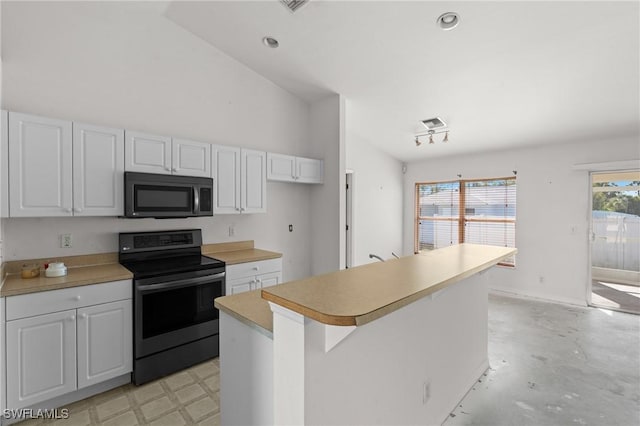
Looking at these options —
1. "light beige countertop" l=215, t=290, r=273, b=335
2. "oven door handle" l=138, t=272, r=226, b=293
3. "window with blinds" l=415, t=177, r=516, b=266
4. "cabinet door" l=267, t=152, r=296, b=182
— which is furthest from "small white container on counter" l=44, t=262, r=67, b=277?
"window with blinds" l=415, t=177, r=516, b=266

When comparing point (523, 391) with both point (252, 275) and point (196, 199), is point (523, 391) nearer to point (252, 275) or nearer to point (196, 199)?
point (252, 275)

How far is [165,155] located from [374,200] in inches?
151

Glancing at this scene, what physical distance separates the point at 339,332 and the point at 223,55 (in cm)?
357

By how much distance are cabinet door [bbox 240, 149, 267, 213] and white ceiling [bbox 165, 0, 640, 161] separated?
1.13 metres

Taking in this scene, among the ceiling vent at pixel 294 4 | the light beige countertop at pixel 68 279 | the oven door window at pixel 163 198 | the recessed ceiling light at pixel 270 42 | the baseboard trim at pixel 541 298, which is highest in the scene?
the recessed ceiling light at pixel 270 42

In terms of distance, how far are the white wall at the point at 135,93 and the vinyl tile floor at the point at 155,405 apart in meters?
1.25

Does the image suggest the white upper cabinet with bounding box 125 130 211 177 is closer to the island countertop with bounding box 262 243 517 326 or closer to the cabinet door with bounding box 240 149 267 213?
the cabinet door with bounding box 240 149 267 213

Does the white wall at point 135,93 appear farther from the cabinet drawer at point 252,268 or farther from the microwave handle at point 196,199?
the cabinet drawer at point 252,268

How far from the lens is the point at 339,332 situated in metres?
1.13

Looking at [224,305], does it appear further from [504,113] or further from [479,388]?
[504,113]

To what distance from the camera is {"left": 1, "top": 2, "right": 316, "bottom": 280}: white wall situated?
2.43 metres

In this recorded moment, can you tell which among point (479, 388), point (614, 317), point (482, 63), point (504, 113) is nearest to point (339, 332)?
point (479, 388)

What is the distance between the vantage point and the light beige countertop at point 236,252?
10.2 feet

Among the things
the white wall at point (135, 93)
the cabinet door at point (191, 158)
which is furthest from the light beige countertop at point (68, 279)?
the cabinet door at point (191, 158)
